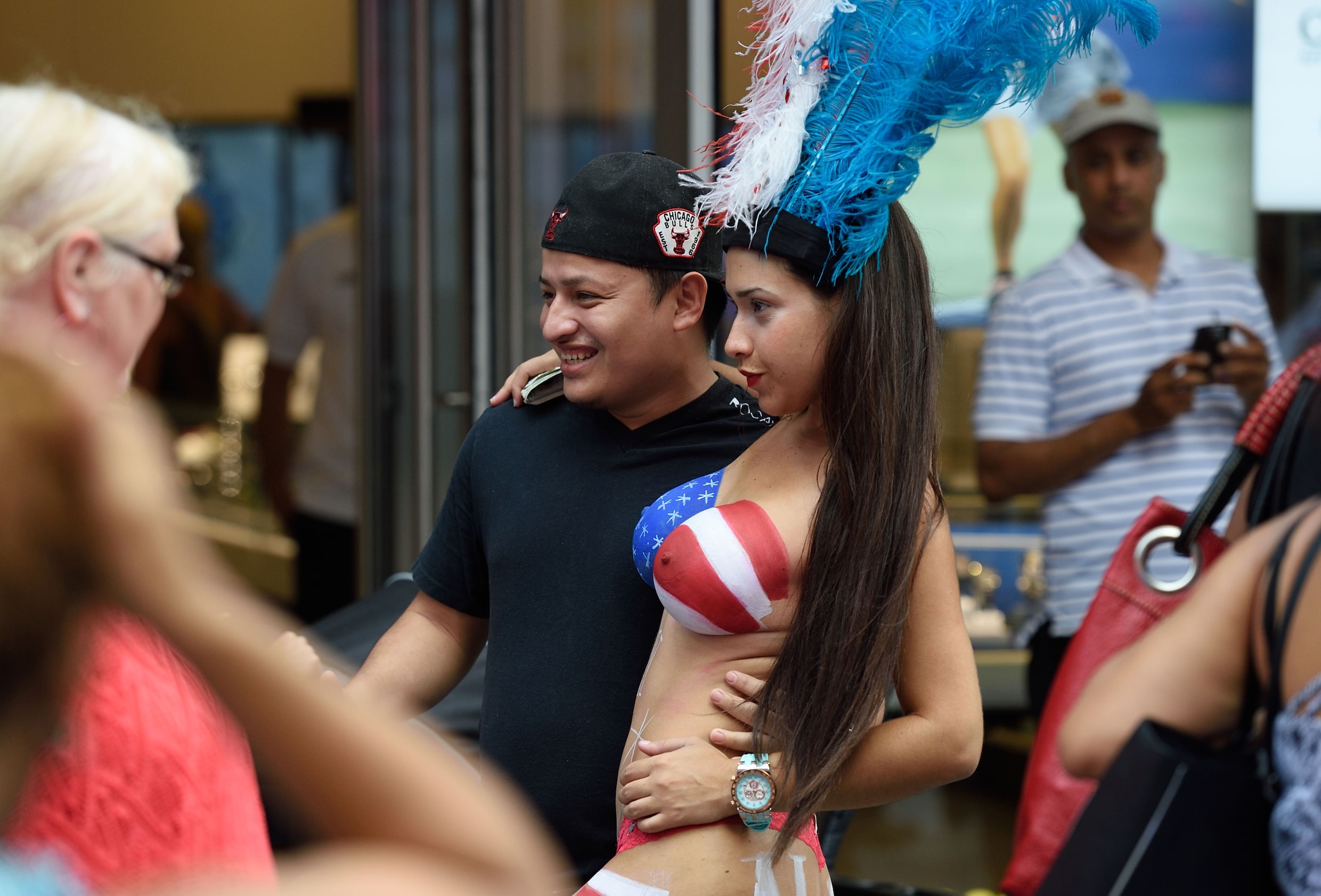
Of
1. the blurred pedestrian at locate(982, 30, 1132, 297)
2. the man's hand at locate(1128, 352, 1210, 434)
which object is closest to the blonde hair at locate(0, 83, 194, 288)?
the man's hand at locate(1128, 352, 1210, 434)

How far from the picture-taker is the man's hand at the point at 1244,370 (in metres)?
3.46

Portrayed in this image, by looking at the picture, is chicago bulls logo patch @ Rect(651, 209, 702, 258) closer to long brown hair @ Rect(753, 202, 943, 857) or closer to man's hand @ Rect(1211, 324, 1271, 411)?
long brown hair @ Rect(753, 202, 943, 857)

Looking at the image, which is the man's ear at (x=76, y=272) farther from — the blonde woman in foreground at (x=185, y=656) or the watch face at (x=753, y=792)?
the watch face at (x=753, y=792)

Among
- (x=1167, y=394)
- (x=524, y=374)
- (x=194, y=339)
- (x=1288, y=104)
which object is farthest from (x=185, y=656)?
(x=194, y=339)

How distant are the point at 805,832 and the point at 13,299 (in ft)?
3.74

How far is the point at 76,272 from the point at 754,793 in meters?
1.03

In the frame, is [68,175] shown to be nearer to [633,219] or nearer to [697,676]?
[633,219]

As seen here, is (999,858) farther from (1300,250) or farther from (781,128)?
(781,128)

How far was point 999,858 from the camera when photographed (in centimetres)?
407

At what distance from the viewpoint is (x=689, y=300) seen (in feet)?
6.63

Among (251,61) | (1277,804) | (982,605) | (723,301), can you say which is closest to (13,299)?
(723,301)

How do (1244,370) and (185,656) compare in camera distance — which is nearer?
(185,656)

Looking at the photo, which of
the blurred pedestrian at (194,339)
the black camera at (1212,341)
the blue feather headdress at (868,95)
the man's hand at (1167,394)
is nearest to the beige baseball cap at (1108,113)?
the black camera at (1212,341)

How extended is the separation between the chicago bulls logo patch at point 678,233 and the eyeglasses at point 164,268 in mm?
673
